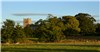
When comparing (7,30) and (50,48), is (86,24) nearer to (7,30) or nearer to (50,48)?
(7,30)

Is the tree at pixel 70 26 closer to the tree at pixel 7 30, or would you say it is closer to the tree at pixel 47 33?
the tree at pixel 47 33

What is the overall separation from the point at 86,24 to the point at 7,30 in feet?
81.8

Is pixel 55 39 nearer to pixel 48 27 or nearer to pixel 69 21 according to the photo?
pixel 48 27

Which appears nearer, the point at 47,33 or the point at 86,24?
Result: the point at 47,33

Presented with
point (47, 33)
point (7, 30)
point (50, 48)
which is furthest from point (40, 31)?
point (50, 48)

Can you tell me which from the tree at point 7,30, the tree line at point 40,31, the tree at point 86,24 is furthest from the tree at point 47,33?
A: the tree at point 86,24

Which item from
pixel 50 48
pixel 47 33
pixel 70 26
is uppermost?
pixel 70 26

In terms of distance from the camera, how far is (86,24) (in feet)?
191

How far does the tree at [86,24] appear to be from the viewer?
181 feet

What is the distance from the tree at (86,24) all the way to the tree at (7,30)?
67.8 ft

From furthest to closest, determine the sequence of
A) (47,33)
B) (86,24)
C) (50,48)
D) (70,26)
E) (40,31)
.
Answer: (86,24), (70,26), (40,31), (47,33), (50,48)

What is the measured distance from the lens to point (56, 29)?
40250 millimetres

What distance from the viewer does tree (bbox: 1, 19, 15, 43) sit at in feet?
117

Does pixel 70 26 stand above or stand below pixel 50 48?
above
